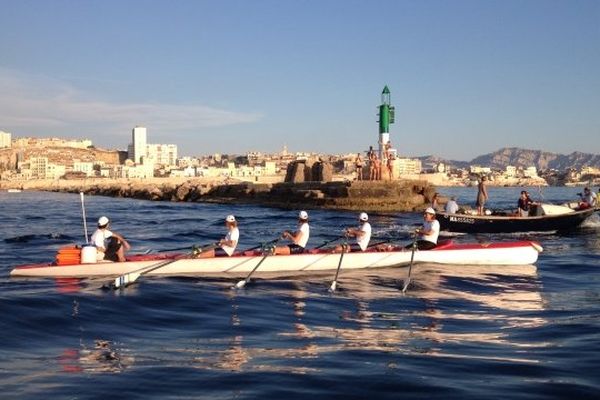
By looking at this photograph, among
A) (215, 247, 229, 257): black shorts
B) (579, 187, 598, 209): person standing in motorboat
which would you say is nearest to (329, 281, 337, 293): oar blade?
(215, 247, 229, 257): black shorts

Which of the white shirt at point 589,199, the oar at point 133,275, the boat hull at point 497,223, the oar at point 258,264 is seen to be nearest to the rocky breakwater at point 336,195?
the white shirt at point 589,199

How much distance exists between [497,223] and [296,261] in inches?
584

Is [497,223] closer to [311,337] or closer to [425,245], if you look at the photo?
[425,245]

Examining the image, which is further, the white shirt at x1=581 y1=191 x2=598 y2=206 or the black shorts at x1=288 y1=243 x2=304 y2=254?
the white shirt at x1=581 y1=191 x2=598 y2=206

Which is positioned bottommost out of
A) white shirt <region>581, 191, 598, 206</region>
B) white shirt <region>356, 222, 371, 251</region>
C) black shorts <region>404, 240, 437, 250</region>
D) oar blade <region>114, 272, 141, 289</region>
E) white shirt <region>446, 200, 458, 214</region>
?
oar blade <region>114, 272, 141, 289</region>

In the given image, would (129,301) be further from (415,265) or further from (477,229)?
(477,229)

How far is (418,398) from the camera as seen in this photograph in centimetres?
744

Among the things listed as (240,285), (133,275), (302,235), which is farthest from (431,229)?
(133,275)

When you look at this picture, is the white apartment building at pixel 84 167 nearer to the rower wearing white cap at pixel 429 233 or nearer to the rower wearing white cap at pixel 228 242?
the rower wearing white cap at pixel 228 242

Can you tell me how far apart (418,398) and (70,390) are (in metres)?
3.94

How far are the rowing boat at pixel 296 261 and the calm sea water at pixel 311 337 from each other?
398 mm

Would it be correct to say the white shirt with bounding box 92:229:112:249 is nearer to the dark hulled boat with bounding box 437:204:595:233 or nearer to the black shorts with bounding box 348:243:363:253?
the black shorts with bounding box 348:243:363:253

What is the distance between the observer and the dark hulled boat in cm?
2884

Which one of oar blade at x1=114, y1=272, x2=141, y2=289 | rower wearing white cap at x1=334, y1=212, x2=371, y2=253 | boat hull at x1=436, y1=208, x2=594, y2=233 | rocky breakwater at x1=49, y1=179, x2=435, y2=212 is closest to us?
oar blade at x1=114, y1=272, x2=141, y2=289
